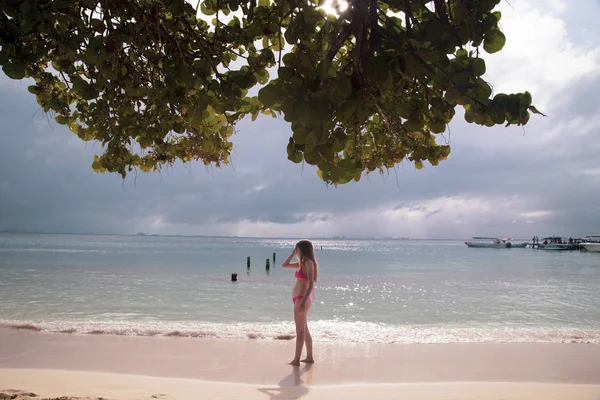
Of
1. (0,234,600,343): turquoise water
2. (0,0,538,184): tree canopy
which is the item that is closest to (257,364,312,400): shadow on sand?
(0,234,600,343): turquoise water

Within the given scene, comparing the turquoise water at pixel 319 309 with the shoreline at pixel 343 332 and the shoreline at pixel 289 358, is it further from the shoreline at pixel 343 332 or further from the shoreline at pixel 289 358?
the shoreline at pixel 289 358

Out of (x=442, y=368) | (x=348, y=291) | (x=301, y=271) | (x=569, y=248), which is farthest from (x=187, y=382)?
(x=569, y=248)

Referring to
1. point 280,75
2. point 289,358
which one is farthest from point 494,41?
point 289,358

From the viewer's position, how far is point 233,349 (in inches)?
314

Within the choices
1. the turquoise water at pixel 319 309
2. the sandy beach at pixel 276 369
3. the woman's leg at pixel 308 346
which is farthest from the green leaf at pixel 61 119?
the turquoise water at pixel 319 309

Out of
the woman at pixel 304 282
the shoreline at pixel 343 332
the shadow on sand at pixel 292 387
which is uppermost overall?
the woman at pixel 304 282

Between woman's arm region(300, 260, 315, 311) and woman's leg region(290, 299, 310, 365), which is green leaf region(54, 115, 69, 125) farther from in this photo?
woman's leg region(290, 299, 310, 365)

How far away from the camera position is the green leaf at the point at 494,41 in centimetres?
235

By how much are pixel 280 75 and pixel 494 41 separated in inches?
50.3

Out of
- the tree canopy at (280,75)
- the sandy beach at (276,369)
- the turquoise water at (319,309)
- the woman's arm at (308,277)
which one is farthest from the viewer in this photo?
the turquoise water at (319,309)

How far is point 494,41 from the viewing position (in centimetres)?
238

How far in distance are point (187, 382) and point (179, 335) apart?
144 inches

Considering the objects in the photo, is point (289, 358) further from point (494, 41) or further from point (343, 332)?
point (494, 41)

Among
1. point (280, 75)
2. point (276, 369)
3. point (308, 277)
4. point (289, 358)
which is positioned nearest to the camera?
point (280, 75)
